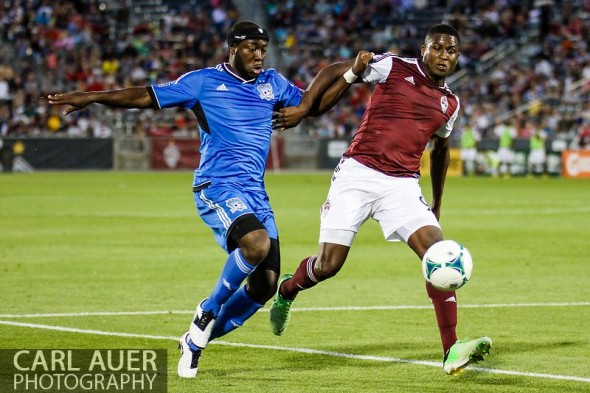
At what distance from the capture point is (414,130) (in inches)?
332

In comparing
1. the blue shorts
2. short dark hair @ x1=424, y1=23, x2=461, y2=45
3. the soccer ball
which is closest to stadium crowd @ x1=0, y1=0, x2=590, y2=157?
short dark hair @ x1=424, y1=23, x2=461, y2=45

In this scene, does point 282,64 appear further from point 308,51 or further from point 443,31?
point 443,31

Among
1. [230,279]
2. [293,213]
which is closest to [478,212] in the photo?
[293,213]

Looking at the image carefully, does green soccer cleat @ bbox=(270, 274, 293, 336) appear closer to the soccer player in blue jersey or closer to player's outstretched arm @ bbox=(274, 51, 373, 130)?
the soccer player in blue jersey

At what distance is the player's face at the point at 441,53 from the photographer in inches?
326

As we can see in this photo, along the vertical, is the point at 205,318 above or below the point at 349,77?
below

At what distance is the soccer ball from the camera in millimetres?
7699

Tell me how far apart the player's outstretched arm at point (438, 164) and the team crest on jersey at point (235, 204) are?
1.57 metres

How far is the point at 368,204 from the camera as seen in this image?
8414mm

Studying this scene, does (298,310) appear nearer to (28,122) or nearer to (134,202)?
(134,202)

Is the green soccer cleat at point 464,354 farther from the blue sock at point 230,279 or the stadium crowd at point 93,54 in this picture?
the stadium crowd at point 93,54

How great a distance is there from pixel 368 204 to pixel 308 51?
125 ft

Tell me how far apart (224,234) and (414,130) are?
1571 mm

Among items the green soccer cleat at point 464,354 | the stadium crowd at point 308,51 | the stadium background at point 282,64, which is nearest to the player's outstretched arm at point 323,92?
the green soccer cleat at point 464,354
